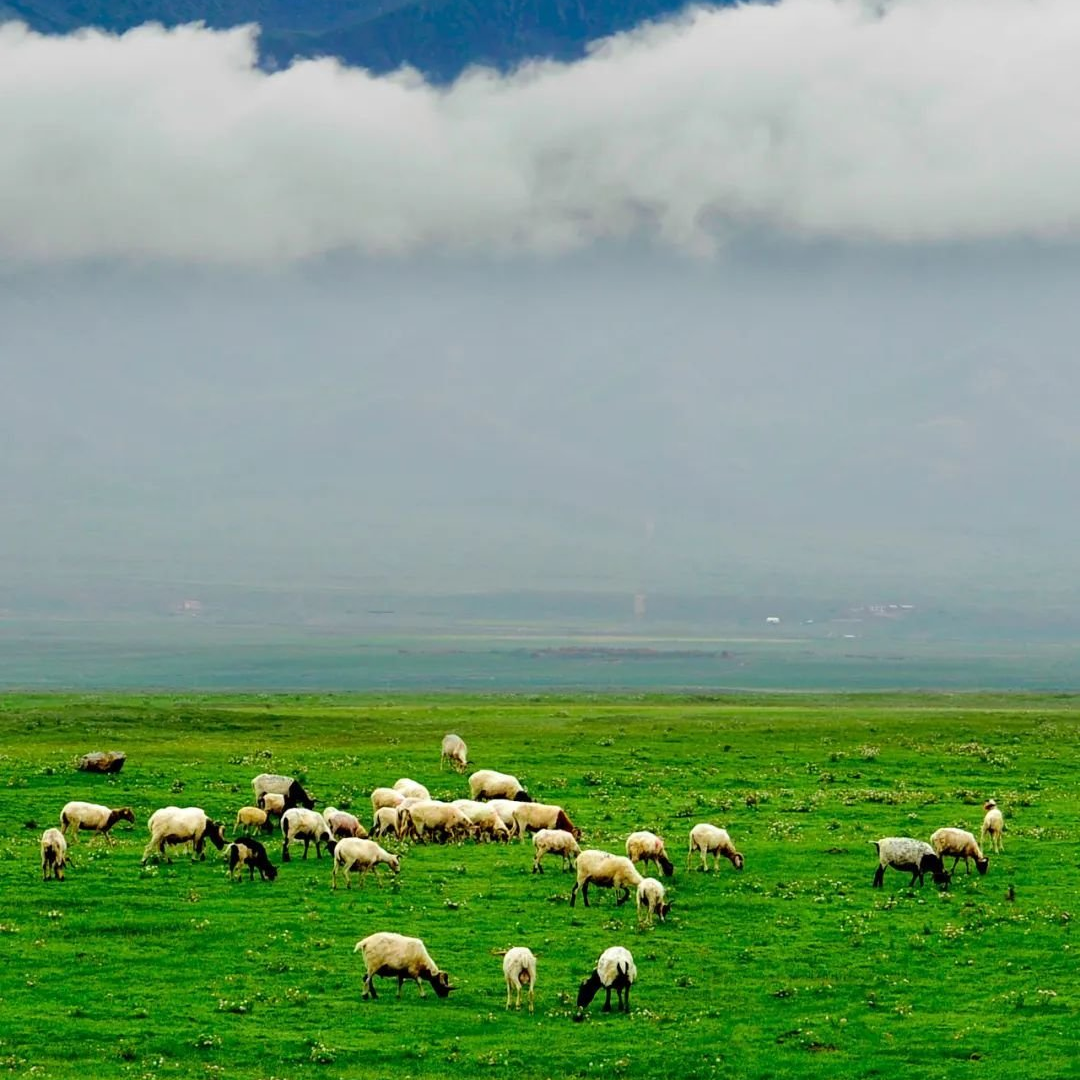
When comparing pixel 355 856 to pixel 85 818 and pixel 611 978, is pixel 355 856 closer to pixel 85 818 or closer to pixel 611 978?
pixel 85 818

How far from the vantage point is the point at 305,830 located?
124 ft

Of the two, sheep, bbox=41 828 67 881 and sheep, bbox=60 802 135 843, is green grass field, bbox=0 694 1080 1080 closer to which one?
sheep, bbox=41 828 67 881

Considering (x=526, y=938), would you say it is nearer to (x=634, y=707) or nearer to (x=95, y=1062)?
(x=95, y=1062)

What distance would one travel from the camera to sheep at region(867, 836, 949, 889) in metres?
35.1

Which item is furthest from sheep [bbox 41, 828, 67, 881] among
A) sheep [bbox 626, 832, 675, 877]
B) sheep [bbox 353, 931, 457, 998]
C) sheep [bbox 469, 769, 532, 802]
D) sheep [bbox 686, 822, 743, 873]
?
sheep [bbox 469, 769, 532, 802]

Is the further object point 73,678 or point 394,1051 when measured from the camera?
point 73,678

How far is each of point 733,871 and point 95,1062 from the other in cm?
1781

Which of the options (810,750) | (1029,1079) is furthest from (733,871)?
(810,750)

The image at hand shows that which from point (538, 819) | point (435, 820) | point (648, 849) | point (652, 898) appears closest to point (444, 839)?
point (435, 820)

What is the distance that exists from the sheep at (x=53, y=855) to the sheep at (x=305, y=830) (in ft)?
17.9

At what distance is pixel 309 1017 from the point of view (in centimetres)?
2566

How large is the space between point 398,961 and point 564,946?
12.9ft

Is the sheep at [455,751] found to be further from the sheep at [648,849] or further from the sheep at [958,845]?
the sheep at [958,845]

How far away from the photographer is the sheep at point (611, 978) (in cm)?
2608
